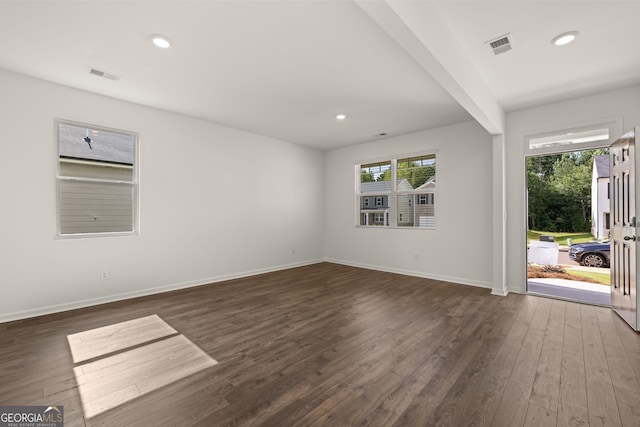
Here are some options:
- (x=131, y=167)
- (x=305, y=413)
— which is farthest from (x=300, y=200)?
(x=305, y=413)

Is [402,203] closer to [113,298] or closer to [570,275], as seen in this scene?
[570,275]

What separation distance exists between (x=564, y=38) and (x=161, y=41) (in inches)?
145

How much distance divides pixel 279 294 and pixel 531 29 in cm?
413

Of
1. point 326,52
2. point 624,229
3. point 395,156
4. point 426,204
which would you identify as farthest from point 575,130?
point 326,52

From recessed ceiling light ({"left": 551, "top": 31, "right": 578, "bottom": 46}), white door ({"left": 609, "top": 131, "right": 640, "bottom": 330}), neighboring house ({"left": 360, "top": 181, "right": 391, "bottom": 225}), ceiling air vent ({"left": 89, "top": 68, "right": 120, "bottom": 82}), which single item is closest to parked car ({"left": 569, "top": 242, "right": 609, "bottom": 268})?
white door ({"left": 609, "top": 131, "right": 640, "bottom": 330})

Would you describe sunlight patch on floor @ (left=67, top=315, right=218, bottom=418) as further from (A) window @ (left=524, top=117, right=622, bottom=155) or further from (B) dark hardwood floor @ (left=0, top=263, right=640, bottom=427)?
(A) window @ (left=524, top=117, right=622, bottom=155)

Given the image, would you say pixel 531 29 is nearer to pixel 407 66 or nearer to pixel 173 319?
pixel 407 66

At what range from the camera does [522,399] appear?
70.7 inches

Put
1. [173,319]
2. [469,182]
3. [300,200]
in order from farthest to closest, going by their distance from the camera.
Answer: [300,200]
[469,182]
[173,319]

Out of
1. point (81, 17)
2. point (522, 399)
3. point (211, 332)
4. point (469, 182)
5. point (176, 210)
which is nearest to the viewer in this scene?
point (522, 399)

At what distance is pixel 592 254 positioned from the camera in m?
5.00

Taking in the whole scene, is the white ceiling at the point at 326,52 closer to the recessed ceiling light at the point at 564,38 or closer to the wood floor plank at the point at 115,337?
the recessed ceiling light at the point at 564,38

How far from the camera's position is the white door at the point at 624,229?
2.97 metres

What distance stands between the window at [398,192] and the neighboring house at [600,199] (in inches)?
104
